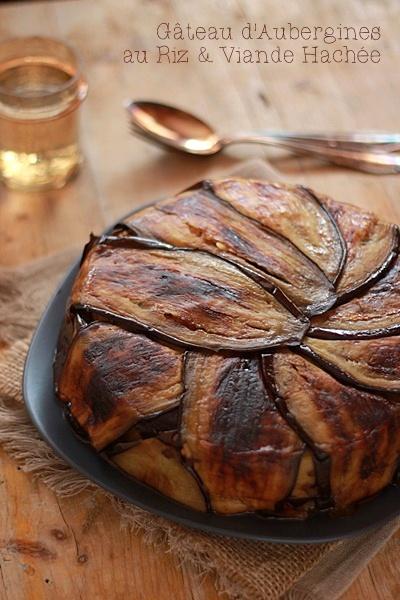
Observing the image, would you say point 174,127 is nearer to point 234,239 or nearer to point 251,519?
point 234,239

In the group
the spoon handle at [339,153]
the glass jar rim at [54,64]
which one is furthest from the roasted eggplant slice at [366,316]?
the glass jar rim at [54,64]

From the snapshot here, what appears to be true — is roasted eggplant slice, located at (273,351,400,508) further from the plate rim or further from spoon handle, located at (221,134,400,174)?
spoon handle, located at (221,134,400,174)

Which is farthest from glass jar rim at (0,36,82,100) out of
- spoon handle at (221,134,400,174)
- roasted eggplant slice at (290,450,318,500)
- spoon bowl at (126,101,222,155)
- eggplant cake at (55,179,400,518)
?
roasted eggplant slice at (290,450,318,500)

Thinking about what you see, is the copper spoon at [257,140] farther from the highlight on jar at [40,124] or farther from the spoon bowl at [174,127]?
the highlight on jar at [40,124]

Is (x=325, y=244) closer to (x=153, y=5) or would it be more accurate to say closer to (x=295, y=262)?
(x=295, y=262)

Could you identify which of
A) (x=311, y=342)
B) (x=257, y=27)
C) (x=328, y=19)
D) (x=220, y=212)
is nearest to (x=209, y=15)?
(x=257, y=27)

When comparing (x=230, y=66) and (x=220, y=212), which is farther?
(x=230, y=66)

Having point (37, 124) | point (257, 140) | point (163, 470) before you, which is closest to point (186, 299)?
point (163, 470)
